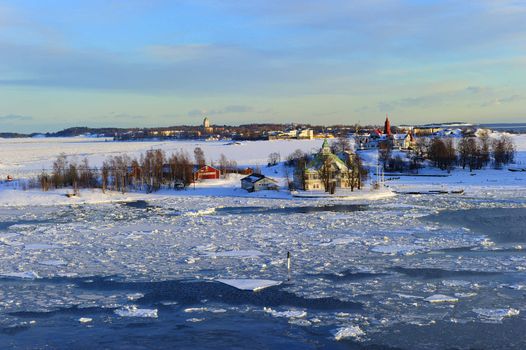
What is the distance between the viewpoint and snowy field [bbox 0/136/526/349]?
9938 mm

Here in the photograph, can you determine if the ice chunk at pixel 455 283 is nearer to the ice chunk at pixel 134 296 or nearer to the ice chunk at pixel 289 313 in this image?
the ice chunk at pixel 289 313

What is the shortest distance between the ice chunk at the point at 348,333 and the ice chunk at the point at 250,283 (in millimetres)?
2918

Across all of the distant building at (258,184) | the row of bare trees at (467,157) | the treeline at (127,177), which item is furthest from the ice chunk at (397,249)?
the row of bare trees at (467,157)

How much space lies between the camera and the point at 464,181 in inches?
1633

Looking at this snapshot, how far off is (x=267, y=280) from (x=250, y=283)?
0.44 metres

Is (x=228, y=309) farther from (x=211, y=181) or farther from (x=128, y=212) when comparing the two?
(x=211, y=181)

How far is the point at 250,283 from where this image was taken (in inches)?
513

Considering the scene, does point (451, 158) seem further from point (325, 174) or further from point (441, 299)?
point (441, 299)

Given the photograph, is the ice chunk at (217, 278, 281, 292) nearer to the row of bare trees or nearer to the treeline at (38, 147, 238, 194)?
the treeline at (38, 147, 238, 194)

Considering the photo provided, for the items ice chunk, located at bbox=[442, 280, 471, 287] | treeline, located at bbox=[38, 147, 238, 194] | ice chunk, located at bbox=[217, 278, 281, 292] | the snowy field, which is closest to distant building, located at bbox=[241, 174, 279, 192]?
treeline, located at bbox=[38, 147, 238, 194]

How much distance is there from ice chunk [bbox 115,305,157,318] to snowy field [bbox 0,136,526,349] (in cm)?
5

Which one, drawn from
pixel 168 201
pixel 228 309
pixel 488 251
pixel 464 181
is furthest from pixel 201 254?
pixel 464 181

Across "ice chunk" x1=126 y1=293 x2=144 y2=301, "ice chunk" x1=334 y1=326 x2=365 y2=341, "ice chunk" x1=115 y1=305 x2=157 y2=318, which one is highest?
"ice chunk" x1=126 y1=293 x2=144 y2=301

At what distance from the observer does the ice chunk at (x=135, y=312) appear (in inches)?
431
